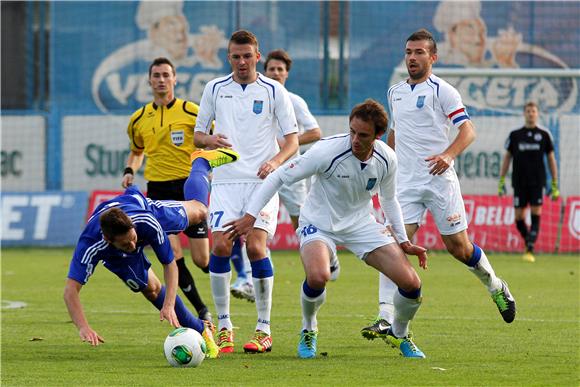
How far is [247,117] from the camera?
9.79m

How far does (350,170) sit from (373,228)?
0.54 m

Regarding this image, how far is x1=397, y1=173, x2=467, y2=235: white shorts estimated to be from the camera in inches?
406

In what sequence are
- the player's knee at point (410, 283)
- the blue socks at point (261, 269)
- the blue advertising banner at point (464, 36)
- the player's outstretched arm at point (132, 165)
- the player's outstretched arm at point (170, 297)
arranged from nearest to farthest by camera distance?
the player's outstretched arm at point (170, 297) < the player's knee at point (410, 283) < the blue socks at point (261, 269) < the player's outstretched arm at point (132, 165) < the blue advertising banner at point (464, 36)

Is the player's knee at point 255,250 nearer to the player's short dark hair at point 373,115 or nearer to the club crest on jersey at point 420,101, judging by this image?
the player's short dark hair at point 373,115

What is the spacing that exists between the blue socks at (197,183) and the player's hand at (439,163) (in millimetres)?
1836

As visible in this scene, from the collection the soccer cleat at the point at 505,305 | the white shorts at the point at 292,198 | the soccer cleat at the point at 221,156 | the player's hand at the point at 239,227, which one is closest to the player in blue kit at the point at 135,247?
the soccer cleat at the point at 221,156

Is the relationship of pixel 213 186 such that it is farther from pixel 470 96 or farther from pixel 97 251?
pixel 470 96

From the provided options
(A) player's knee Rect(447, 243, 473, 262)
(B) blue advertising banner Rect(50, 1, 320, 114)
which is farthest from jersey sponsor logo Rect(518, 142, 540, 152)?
(A) player's knee Rect(447, 243, 473, 262)

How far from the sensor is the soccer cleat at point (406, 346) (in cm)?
895

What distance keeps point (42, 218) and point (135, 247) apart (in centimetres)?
1445

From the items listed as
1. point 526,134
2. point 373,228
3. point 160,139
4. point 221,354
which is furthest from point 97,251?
point 526,134

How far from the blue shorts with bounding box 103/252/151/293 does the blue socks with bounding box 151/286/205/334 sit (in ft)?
1.02

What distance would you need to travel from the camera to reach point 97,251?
336 inches

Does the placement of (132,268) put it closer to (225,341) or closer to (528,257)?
(225,341)
